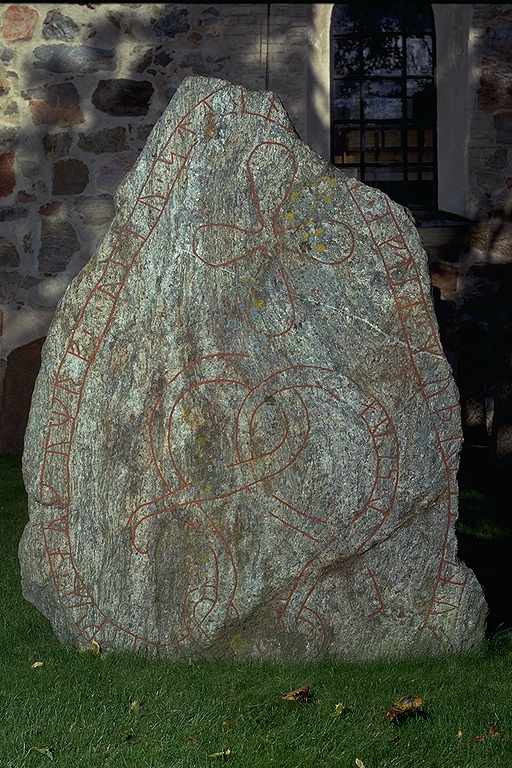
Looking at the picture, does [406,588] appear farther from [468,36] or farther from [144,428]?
[468,36]

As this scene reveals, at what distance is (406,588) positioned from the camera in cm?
395

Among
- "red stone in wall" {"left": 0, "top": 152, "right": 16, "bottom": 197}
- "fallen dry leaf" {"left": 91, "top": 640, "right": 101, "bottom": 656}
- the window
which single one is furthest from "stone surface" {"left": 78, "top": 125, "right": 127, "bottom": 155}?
"fallen dry leaf" {"left": 91, "top": 640, "right": 101, "bottom": 656}

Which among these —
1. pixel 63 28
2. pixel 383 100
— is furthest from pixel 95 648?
pixel 383 100

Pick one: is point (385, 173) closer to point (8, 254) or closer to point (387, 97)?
point (387, 97)

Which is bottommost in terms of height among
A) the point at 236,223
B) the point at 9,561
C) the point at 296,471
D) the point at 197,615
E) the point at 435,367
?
the point at 9,561

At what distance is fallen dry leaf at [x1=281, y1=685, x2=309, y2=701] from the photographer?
11.6 feet

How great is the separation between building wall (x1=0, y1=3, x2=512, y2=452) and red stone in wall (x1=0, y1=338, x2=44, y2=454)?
6.1 inches

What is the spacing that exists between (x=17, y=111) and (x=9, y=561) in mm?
4234

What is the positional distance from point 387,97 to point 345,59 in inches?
17.0

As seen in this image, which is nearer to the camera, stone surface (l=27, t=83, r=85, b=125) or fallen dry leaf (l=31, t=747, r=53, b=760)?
fallen dry leaf (l=31, t=747, r=53, b=760)

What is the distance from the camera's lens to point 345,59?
9102mm

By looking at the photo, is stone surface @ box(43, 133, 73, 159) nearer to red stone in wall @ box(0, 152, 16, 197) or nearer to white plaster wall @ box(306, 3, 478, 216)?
red stone in wall @ box(0, 152, 16, 197)

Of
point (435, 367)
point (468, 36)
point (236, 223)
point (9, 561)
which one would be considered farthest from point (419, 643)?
point (468, 36)

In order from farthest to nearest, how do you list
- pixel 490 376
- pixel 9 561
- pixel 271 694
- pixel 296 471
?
pixel 490 376 → pixel 9 561 → pixel 296 471 → pixel 271 694
